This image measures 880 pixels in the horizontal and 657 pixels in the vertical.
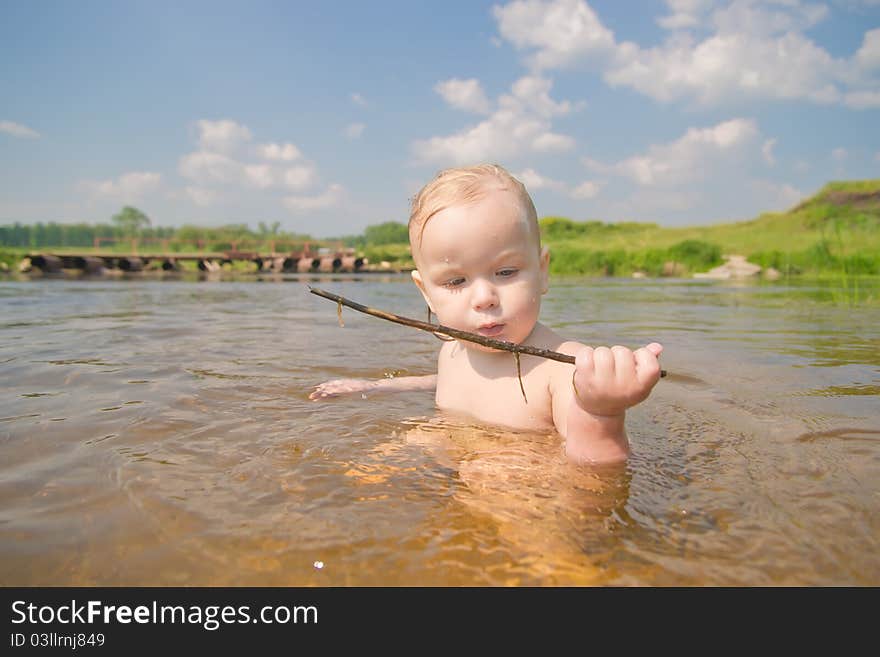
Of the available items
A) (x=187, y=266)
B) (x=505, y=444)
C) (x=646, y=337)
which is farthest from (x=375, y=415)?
(x=187, y=266)

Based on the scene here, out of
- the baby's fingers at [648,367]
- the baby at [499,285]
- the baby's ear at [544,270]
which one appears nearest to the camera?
the baby's fingers at [648,367]

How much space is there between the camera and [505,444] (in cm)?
198

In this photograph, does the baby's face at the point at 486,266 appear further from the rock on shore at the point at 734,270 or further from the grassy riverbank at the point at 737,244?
the rock on shore at the point at 734,270

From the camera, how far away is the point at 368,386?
112 inches

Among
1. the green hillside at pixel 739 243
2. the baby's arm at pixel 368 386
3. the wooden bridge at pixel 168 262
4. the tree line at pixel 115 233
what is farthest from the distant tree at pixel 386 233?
the baby's arm at pixel 368 386

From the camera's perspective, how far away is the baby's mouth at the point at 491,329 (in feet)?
6.78

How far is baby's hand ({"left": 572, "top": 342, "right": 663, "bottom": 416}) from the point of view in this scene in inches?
59.3

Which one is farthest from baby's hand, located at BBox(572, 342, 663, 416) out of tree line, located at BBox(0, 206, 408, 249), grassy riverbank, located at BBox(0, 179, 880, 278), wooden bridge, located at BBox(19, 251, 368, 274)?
tree line, located at BBox(0, 206, 408, 249)

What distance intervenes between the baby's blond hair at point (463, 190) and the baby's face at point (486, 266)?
0.09ft

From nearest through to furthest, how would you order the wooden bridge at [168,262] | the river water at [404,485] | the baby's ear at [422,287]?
the river water at [404,485]
the baby's ear at [422,287]
the wooden bridge at [168,262]

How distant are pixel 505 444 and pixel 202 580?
3.75ft

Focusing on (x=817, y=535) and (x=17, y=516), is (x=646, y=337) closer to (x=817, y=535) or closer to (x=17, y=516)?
(x=817, y=535)

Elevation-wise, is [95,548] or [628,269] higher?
[628,269]

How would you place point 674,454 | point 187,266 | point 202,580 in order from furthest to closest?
point 187,266 < point 674,454 < point 202,580
